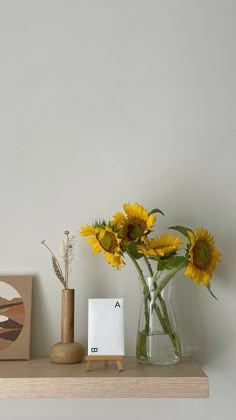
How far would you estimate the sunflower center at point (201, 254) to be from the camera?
106 cm

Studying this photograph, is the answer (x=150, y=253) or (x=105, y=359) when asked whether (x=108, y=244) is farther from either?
(x=105, y=359)

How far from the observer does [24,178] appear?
127cm

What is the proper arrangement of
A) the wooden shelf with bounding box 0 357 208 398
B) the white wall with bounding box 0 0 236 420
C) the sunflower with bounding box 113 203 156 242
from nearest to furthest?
the wooden shelf with bounding box 0 357 208 398 < the sunflower with bounding box 113 203 156 242 < the white wall with bounding box 0 0 236 420

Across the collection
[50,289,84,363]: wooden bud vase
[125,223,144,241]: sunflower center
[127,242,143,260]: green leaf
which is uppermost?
[125,223,144,241]: sunflower center

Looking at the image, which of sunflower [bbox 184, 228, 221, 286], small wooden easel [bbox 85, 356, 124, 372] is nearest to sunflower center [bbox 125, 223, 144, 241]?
sunflower [bbox 184, 228, 221, 286]

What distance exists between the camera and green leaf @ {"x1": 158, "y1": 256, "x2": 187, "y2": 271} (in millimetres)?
1086

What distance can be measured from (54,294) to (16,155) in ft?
1.21

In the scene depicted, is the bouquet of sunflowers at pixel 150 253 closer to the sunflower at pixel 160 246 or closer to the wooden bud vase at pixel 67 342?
the sunflower at pixel 160 246

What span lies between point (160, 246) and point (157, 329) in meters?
0.18

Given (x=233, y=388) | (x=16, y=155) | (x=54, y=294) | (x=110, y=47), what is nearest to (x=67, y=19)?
(x=110, y=47)

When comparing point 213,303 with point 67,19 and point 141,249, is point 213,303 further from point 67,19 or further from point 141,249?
point 67,19

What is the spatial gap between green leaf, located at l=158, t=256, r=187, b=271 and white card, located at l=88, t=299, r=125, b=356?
120 millimetres

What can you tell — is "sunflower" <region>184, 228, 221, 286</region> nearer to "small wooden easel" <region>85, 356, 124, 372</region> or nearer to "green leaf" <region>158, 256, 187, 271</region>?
"green leaf" <region>158, 256, 187, 271</region>

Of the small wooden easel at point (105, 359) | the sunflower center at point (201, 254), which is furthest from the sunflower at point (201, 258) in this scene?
the small wooden easel at point (105, 359)
